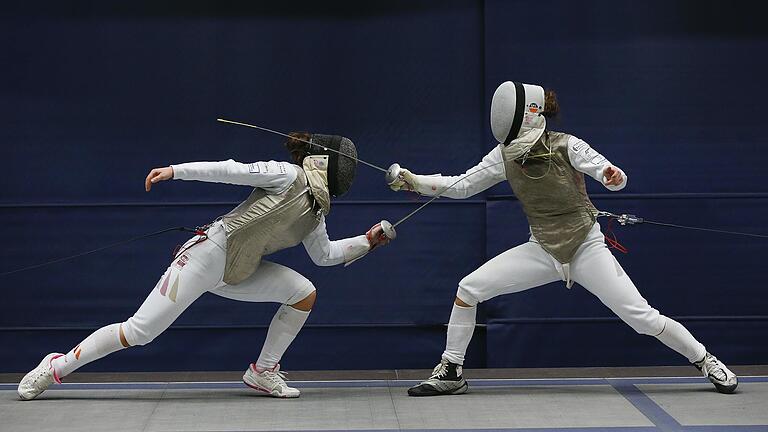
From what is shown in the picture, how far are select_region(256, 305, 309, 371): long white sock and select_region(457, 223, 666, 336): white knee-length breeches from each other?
0.55 meters

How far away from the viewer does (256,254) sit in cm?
378

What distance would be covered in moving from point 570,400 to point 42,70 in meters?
2.32

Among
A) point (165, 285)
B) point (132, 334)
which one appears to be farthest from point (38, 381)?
point (165, 285)

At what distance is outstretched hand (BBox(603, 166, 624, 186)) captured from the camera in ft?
11.9

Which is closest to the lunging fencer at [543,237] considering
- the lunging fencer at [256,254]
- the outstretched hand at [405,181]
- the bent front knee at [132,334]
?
the outstretched hand at [405,181]

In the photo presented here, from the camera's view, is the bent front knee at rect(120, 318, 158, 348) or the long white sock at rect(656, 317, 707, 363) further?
the long white sock at rect(656, 317, 707, 363)

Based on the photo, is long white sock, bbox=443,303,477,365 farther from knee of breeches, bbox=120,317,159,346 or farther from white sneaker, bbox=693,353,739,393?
knee of breeches, bbox=120,317,159,346

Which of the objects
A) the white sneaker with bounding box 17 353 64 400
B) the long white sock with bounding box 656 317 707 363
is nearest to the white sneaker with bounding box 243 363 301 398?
the white sneaker with bounding box 17 353 64 400

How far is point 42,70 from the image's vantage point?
14.7 ft

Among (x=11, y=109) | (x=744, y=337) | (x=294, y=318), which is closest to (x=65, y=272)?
(x=11, y=109)

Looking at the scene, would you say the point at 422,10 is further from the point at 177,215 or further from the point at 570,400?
the point at 570,400

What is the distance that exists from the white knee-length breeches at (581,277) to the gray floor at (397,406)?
0.95 ft

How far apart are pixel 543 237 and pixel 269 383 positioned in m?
1.04

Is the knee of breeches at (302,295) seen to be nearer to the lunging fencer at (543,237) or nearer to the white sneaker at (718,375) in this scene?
the lunging fencer at (543,237)
